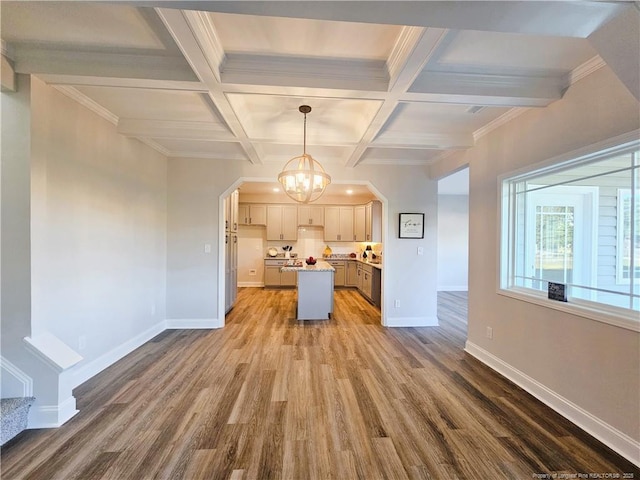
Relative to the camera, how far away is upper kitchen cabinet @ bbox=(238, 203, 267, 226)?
7461 millimetres

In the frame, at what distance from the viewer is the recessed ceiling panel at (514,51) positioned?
5.64 ft

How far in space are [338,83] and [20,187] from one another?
8.05 ft

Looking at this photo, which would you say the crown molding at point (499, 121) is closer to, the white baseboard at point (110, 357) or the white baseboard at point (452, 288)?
the white baseboard at point (110, 357)

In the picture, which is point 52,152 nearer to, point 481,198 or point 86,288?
point 86,288

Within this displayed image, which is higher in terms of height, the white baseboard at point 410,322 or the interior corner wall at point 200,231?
the interior corner wall at point 200,231

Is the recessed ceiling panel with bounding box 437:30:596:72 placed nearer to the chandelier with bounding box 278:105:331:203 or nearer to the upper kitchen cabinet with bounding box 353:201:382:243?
the chandelier with bounding box 278:105:331:203

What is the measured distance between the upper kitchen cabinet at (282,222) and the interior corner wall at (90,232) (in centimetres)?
384

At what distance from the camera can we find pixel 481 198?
320 centimetres

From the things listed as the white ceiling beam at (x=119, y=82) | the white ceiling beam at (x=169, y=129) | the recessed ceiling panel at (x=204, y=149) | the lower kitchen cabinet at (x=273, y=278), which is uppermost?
the recessed ceiling panel at (x=204, y=149)

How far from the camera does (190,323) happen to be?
4.12 metres

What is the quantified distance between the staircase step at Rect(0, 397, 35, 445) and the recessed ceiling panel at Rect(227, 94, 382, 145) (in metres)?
2.75

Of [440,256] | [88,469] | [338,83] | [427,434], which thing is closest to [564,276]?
[427,434]

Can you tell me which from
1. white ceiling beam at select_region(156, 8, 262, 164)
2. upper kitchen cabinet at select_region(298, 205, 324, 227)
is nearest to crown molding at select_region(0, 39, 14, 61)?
white ceiling beam at select_region(156, 8, 262, 164)

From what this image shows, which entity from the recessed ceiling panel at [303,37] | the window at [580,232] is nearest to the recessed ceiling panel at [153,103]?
the recessed ceiling panel at [303,37]
